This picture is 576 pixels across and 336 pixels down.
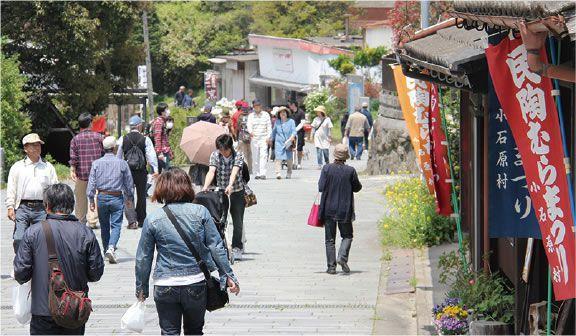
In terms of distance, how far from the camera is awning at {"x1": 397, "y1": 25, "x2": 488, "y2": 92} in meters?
9.02

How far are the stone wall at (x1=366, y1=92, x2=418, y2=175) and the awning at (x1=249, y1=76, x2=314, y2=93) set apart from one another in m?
23.9

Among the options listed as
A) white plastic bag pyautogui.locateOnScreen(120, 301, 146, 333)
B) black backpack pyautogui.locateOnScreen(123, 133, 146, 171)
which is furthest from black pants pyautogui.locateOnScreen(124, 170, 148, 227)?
white plastic bag pyautogui.locateOnScreen(120, 301, 146, 333)

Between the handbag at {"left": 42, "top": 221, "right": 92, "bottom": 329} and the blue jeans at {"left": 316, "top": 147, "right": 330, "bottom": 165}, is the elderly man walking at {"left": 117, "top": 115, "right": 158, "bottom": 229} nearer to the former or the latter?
A: the handbag at {"left": 42, "top": 221, "right": 92, "bottom": 329}

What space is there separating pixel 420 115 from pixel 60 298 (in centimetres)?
593

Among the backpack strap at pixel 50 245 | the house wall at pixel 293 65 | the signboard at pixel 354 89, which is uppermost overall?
the house wall at pixel 293 65

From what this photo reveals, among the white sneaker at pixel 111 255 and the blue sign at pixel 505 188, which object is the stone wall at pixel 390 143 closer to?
the white sneaker at pixel 111 255

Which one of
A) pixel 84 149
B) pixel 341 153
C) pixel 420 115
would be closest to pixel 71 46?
pixel 84 149

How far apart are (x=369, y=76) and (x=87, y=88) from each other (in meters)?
17.2

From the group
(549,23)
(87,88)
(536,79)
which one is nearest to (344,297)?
(536,79)

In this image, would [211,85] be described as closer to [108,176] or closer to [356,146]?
[356,146]

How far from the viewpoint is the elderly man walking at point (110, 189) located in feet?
47.8

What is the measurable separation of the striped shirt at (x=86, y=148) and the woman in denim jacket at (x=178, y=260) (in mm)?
7974

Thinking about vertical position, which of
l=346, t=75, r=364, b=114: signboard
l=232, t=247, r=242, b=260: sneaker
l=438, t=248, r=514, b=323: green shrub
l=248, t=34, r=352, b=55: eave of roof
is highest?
l=248, t=34, r=352, b=55: eave of roof

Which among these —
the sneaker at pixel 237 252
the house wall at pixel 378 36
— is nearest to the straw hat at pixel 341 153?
the sneaker at pixel 237 252
